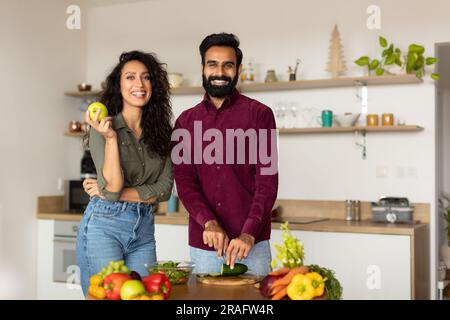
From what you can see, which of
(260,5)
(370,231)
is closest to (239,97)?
Answer: (370,231)

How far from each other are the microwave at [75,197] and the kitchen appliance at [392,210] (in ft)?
7.68

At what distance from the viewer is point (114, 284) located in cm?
166

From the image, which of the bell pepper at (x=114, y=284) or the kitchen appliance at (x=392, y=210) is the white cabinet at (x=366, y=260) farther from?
the bell pepper at (x=114, y=284)

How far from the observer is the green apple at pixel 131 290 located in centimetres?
160

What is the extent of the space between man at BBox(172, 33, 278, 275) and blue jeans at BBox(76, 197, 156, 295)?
23 centimetres

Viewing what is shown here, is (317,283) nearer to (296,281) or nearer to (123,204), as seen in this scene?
(296,281)

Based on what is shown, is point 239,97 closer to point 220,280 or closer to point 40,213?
point 220,280

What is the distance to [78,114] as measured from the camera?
554 cm

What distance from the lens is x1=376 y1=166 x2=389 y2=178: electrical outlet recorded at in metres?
4.60

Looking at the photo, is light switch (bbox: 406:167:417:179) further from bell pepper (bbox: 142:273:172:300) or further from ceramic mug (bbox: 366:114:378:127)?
bell pepper (bbox: 142:273:172:300)

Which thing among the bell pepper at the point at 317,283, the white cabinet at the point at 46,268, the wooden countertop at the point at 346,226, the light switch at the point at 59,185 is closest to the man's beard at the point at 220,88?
the bell pepper at the point at 317,283

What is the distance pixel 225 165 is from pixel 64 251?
2838 mm

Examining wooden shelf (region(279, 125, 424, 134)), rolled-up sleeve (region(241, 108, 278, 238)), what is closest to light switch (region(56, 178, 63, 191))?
wooden shelf (region(279, 125, 424, 134))

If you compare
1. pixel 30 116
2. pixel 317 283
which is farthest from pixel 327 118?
pixel 317 283
